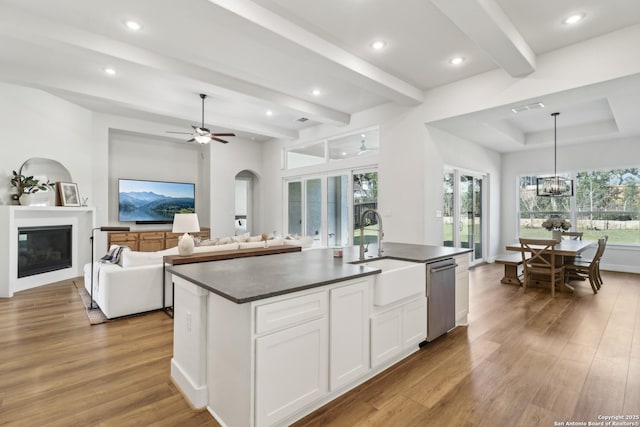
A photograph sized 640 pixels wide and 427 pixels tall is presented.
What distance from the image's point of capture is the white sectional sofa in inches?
143

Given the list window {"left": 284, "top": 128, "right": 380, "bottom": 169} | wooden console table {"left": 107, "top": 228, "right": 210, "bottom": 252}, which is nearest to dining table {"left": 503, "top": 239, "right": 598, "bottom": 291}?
window {"left": 284, "top": 128, "right": 380, "bottom": 169}

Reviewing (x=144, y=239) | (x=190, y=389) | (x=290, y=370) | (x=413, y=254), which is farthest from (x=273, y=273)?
(x=144, y=239)

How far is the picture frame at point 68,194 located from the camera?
555cm

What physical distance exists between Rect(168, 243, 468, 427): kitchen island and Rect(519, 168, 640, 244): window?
23.2ft

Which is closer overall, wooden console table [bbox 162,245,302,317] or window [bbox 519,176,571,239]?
wooden console table [bbox 162,245,302,317]

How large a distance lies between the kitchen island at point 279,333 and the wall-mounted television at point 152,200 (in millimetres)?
5910

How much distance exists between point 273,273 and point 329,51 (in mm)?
2823

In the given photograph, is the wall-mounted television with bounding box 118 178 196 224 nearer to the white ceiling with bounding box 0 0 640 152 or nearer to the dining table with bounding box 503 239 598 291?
the white ceiling with bounding box 0 0 640 152

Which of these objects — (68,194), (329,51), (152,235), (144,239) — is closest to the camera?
(329,51)

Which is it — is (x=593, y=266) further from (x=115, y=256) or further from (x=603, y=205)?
(x=115, y=256)

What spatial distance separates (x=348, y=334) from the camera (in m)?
2.14

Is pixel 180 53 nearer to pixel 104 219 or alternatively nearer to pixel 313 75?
pixel 313 75

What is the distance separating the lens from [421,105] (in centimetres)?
539

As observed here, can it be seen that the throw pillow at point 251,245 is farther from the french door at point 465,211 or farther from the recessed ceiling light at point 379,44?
the french door at point 465,211
